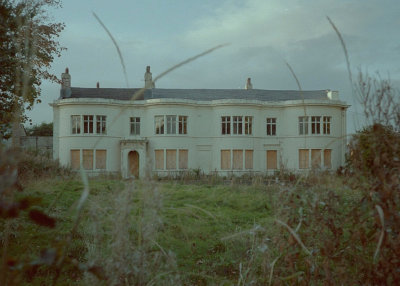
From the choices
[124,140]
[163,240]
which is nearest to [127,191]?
[163,240]

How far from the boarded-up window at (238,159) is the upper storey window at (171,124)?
12.9ft

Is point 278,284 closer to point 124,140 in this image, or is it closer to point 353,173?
point 353,173

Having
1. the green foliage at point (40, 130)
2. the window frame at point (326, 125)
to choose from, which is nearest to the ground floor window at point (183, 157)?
the window frame at point (326, 125)

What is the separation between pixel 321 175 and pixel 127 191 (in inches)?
53.9

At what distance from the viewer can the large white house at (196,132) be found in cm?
2703

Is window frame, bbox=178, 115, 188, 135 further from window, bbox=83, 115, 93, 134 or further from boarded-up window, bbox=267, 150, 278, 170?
boarded-up window, bbox=267, 150, 278, 170

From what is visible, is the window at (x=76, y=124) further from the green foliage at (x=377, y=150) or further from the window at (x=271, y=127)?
the green foliage at (x=377, y=150)

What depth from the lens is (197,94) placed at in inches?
1192

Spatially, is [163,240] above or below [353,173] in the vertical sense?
below

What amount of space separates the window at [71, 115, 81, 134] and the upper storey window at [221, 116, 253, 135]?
10.0m

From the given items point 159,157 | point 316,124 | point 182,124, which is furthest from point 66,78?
point 316,124

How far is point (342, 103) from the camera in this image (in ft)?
93.6

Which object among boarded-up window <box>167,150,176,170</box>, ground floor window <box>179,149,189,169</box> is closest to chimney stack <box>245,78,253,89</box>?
ground floor window <box>179,149,189,169</box>

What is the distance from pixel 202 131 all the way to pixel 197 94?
363 centimetres
